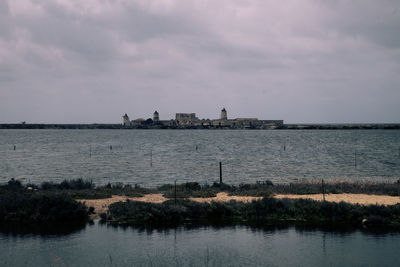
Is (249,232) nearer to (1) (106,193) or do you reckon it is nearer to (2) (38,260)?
(2) (38,260)

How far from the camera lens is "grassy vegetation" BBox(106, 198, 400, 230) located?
1881cm

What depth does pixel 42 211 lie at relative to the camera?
1941 cm

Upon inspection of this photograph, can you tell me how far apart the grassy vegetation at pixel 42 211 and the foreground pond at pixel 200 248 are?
1.95m

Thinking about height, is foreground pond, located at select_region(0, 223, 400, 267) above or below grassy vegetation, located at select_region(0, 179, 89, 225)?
below

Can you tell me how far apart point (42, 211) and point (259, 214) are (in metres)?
11.2

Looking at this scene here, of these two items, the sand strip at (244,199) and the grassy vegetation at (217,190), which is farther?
the grassy vegetation at (217,190)

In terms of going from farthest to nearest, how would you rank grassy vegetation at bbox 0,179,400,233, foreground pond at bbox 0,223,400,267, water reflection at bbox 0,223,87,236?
grassy vegetation at bbox 0,179,400,233, water reflection at bbox 0,223,87,236, foreground pond at bbox 0,223,400,267

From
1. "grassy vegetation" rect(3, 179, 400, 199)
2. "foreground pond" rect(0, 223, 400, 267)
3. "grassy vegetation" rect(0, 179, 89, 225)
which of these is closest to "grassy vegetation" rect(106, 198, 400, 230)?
"foreground pond" rect(0, 223, 400, 267)

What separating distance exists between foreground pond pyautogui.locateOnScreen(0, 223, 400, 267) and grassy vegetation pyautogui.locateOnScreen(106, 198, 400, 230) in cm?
134

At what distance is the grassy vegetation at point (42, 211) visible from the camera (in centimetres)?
1905

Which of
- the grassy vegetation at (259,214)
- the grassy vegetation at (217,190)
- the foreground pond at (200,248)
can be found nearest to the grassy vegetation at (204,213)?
the grassy vegetation at (259,214)

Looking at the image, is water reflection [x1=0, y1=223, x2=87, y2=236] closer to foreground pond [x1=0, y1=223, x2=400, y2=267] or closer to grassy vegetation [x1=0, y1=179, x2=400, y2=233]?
foreground pond [x1=0, y1=223, x2=400, y2=267]

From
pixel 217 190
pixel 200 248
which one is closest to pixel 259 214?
pixel 200 248

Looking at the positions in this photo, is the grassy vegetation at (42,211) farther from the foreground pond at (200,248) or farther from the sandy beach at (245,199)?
the foreground pond at (200,248)
